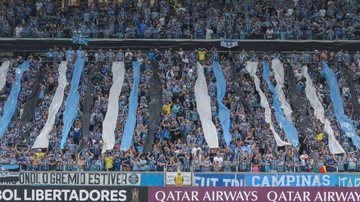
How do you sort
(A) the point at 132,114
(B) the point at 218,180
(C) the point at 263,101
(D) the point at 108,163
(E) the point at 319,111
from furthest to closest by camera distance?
1. (C) the point at 263,101
2. (E) the point at 319,111
3. (A) the point at 132,114
4. (D) the point at 108,163
5. (B) the point at 218,180

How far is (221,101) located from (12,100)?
884 centimetres

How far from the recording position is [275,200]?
99.9 ft

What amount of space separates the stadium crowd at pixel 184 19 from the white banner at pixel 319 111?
116 inches

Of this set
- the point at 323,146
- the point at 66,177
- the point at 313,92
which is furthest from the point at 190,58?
the point at 66,177

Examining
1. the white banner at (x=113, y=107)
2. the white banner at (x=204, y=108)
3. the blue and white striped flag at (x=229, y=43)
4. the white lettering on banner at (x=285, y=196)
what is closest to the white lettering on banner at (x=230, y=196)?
the white lettering on banner at (x=285, y=196)

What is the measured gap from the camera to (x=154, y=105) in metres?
40.7

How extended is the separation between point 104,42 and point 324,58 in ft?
33.2

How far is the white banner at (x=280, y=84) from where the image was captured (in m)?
40.7

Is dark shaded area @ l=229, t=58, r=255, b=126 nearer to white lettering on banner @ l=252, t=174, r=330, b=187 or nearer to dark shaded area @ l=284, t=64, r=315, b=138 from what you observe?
dark shaded area @ l=284, t=64, r=315, b=138

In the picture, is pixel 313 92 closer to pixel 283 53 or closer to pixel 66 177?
pixel 283 53

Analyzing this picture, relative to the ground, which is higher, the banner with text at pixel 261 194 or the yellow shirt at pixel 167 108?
the yellow shirt at pixel 167 108

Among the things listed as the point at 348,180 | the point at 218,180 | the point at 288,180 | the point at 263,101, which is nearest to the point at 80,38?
the point at 263,101

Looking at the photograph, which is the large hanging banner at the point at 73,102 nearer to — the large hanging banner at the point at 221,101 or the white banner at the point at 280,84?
the large hanging banner at the point at 221,101

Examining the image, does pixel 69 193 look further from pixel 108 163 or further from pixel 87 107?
pixel 87 107
